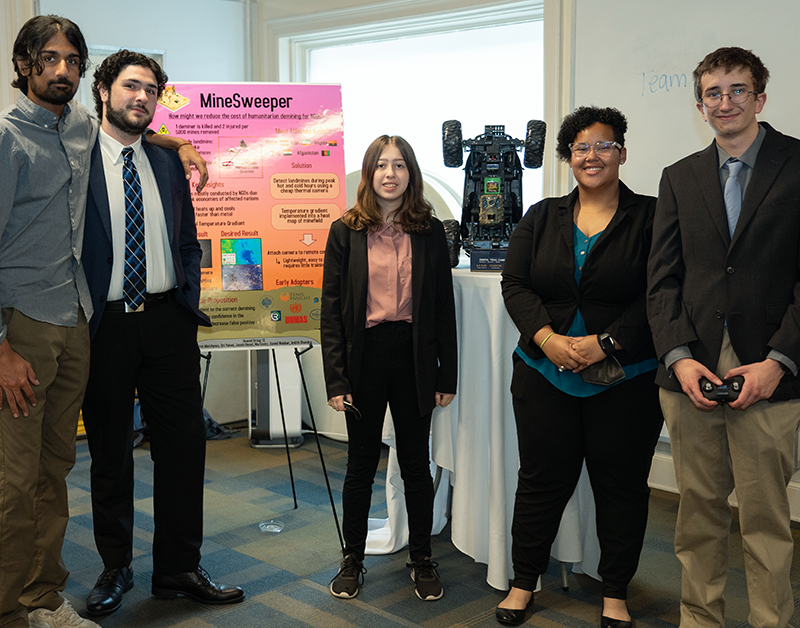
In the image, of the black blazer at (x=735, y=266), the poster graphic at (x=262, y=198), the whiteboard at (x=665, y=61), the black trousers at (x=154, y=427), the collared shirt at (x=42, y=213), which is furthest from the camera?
the whiteboard at (x=665, y=61)

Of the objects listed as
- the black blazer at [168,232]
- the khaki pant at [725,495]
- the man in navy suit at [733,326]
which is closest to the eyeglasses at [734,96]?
the man in navy suit at [733,326]

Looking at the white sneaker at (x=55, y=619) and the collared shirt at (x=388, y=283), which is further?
the collared shirt at (x=388, y=283)

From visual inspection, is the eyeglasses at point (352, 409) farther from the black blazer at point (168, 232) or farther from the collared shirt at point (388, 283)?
the black blazer at point (168, 232)

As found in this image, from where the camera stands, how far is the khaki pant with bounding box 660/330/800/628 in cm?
199

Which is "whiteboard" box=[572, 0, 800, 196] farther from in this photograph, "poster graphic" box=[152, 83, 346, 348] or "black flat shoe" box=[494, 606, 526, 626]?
"black flat shoe" box=[494, 606, 526, 626]

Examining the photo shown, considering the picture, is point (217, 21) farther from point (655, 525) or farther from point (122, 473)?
point (655, 525)

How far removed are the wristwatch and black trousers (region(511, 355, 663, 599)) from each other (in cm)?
13

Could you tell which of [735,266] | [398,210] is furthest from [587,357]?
[398,210]

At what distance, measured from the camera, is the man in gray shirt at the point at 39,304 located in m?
2.11

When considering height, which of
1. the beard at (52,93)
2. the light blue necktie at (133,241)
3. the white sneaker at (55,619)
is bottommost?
the white sneaker at (55,619)

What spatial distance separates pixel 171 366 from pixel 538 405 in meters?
1.17

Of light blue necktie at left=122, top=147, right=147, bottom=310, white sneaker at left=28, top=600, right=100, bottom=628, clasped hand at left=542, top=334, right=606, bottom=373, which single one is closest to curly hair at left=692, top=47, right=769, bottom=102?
clasped hand at left=542, top=334, right=606, bottom=373

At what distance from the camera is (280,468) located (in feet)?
13.8

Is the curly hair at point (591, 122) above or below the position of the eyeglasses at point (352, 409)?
above
